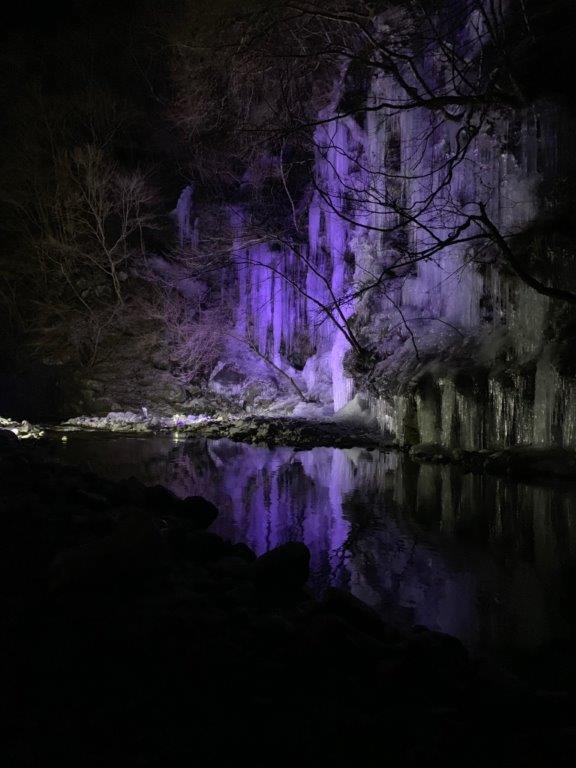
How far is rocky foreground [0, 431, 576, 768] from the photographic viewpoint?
68.2 inches

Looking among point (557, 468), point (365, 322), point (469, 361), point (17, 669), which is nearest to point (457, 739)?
point (17, 669)

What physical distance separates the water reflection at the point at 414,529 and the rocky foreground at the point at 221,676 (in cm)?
66

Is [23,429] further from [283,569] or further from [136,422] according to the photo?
[283,569]

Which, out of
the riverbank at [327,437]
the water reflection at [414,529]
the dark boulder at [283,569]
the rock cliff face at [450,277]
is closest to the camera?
the dark boulder at [283,569]

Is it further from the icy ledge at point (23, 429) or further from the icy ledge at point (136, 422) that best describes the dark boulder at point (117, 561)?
the icy ledge at point (136, 422)

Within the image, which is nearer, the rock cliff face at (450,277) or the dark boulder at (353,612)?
the dark boulder at (353,612)

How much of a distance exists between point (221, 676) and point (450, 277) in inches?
454

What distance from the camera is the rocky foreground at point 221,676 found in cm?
173

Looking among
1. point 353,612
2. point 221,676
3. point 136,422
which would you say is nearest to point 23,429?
point 136,422

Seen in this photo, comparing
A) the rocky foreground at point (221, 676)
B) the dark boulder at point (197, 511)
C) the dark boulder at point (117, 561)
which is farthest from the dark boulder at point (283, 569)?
the dark boulder at point (197, 511)

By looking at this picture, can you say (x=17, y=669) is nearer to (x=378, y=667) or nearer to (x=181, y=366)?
(x=378, y=667)

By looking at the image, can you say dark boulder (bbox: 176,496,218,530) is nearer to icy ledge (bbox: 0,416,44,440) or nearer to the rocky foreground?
the rocky foreground

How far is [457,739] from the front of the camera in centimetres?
192

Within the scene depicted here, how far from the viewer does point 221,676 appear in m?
2.14
